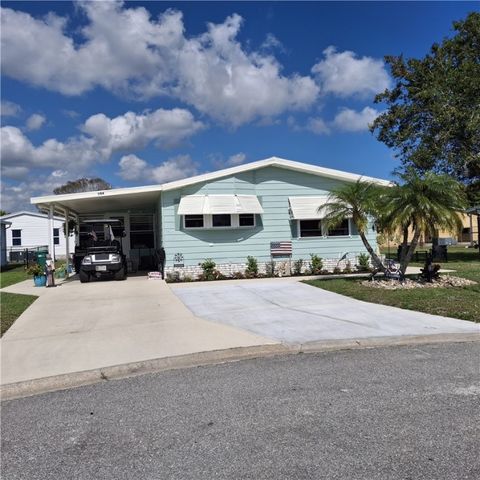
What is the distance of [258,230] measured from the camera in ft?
57.5

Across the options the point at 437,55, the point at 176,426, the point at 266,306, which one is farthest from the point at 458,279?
the point at 437,55

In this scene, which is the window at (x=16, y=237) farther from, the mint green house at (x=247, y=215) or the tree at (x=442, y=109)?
the tree at (x=442, y=109)

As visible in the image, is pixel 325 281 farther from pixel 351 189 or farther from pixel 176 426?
pixel 176 426

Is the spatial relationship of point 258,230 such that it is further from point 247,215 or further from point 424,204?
point 424,204

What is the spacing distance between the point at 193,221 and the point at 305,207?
401 cm

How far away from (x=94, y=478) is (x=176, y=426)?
0.93 m

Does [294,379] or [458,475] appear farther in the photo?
[294,379]

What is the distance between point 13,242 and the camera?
3906 centimetres

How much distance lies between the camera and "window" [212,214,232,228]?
56.4ft

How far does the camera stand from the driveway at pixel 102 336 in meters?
6.09

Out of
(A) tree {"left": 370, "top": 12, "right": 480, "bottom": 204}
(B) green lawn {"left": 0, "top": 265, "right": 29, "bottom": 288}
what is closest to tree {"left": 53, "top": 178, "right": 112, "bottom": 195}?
(B) green lawn {"left": 0, "top": 265, "right": 29, "bottom": 288}

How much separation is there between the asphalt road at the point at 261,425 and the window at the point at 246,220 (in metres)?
11.8

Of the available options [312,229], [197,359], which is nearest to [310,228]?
[312,229]

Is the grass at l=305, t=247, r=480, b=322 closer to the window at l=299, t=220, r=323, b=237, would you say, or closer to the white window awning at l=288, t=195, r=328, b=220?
the white window awning at l=288, t=195, r=328, b=220
